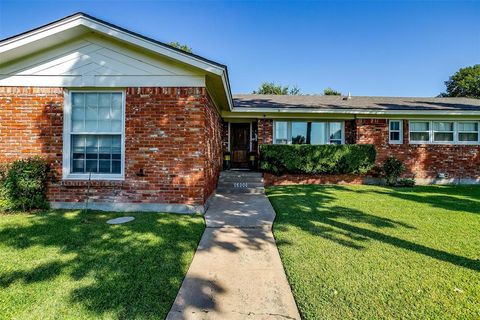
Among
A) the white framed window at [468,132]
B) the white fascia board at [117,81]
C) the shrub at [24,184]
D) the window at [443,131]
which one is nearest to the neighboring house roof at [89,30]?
the white fascia board at [117,81]

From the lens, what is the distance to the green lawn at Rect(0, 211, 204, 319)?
2.42 meters

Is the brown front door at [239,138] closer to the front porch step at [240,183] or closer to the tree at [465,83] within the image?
the front porch step at [240,183]

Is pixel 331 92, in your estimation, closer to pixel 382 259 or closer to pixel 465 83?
pixel 465 83

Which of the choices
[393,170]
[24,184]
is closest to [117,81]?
[24,184]

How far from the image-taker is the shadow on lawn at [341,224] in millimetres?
3662

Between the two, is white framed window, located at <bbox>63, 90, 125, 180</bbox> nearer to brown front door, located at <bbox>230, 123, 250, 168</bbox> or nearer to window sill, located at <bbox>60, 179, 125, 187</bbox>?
window sill, located at <bbox>60, 179, 125, 187</bbox>

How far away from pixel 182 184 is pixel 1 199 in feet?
13.3

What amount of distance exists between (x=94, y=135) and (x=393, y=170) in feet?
36.4

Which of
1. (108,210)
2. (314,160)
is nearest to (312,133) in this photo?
(314,160)

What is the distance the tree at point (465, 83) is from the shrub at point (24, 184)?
4646 cm

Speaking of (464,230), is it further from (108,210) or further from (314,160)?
(108,210)

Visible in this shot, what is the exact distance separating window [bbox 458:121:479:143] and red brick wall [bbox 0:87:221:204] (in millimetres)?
12418

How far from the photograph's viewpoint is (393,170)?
35.2 ft

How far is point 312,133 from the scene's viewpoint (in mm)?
11992
